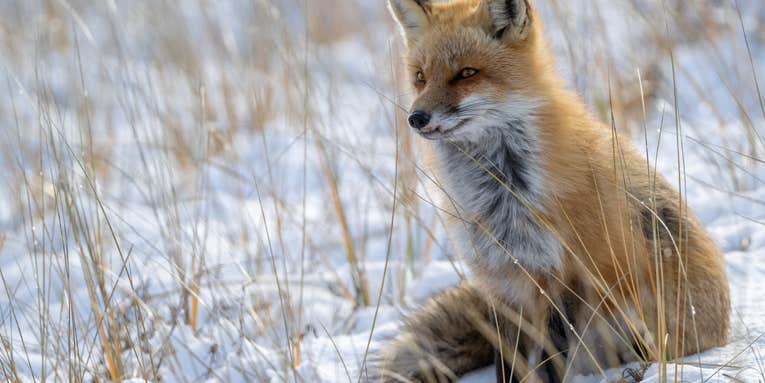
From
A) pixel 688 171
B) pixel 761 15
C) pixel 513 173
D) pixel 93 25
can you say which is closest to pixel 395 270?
pixel 513 173

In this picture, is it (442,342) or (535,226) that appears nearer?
(535,226)

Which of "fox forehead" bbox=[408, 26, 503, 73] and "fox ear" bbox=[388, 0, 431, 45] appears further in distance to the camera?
"fox ear" bbox=[388, 0, 431, 45]

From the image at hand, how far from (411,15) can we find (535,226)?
862 millimetres

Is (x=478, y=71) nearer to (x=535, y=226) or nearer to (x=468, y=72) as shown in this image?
(x=468, y=72)

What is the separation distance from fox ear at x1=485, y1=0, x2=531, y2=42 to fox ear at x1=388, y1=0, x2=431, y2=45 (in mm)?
266

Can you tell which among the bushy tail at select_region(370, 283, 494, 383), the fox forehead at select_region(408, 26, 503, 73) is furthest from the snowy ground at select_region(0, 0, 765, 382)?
the fox forehead at select_region(408, 26, 503, 73)

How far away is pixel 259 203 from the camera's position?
3.11 meters

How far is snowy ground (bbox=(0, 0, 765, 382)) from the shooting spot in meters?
2.25

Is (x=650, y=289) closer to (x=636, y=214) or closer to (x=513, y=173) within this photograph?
(x=636, y=214)

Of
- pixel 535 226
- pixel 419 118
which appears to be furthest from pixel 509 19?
pixel 535 226

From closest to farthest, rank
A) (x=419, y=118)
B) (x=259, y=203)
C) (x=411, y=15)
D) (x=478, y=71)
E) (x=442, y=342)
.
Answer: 1. (x=419, y=118)
2. (x=478, y=71)
3. (x=442, y=342)
4. (x=411, y=15)
5. (x=259, y=203)

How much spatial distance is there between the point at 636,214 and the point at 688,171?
191cm

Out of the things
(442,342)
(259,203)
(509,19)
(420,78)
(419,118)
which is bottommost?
(442,342)

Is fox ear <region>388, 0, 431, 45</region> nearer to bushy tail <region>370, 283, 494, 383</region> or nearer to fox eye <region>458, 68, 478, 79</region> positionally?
fox eye <region>458, 68, 478, 79</region>
